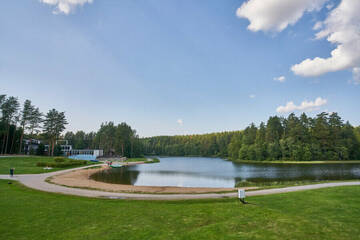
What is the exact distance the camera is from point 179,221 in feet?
25.0

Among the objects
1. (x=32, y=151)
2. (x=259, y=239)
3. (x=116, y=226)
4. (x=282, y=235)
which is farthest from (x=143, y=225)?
(x=32, y=151)

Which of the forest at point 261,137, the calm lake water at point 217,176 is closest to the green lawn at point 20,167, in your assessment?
the calm lake water at point 217,176

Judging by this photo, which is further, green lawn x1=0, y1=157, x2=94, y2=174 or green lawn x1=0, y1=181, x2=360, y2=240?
green lawn x1=0, y1=157, x2=94, y2=174

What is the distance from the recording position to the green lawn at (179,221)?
6.12m

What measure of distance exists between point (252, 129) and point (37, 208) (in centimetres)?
8932

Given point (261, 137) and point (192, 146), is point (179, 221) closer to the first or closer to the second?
point (261, 137)

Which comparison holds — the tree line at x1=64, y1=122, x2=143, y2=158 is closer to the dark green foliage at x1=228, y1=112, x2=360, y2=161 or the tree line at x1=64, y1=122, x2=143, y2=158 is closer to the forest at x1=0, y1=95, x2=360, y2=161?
the forest at x1=0, y1=95, x2=360, y2=161

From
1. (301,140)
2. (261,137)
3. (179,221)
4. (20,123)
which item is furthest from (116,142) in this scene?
(179,221)

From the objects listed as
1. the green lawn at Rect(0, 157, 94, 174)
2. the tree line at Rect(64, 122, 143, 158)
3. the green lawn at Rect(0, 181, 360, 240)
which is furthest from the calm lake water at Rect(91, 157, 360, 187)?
the tree line at Rect(64, 122, 143, 158)

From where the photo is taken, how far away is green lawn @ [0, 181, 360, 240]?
6.12m

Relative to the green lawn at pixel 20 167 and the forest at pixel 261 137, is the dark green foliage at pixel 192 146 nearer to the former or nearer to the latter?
the forest at pixel 261 137

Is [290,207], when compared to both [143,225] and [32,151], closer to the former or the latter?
[143,225]

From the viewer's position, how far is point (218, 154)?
403ft

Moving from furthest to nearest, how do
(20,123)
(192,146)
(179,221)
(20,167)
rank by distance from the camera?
(192,146) → (20,123) → (20,167) → (179,221)
